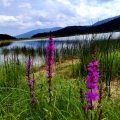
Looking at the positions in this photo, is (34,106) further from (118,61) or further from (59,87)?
(118,61)

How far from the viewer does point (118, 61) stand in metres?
9.29

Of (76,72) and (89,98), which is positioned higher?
(89,98)

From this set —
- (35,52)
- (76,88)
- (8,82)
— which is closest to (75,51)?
(35,52)

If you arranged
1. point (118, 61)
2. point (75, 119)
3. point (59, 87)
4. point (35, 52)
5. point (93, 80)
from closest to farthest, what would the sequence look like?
point (93, 80) → point (75, 119) → point (59, 87) → point (118, 61) → point (35, 52)

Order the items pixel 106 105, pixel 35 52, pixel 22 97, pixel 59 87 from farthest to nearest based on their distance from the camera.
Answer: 1. pixel 35 52
2. pixel 59 87
3. pixel 22 97
4. pixel 106 105

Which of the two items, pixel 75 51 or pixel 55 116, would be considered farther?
pixel 75 51

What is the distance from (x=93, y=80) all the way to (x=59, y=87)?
3164 millimetres

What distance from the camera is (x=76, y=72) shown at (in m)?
9.34

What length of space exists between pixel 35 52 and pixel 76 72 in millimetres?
14063

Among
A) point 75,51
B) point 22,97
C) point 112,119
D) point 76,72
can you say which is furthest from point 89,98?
point 75,51

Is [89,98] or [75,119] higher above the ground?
[89,98]

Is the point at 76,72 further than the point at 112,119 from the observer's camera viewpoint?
Yes

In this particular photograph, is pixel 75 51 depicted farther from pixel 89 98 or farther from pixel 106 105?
pixel 89 98

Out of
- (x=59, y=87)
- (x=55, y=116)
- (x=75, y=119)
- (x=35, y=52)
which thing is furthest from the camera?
(x=35, y=52)
